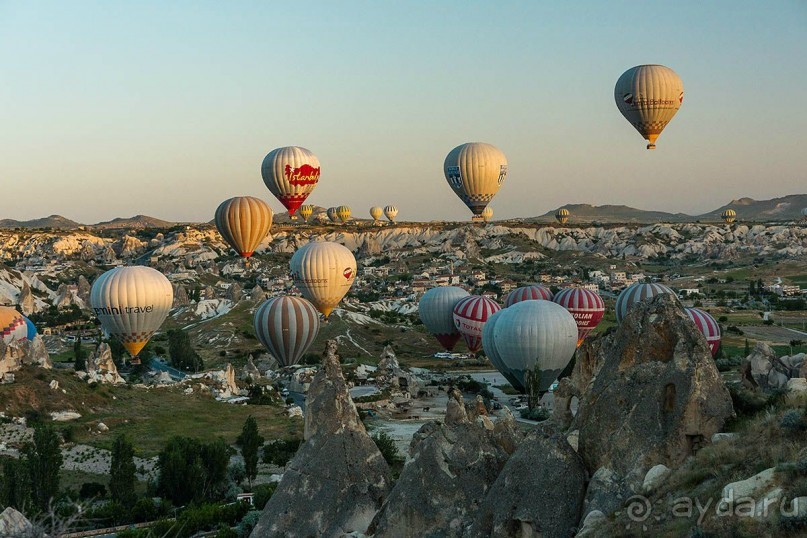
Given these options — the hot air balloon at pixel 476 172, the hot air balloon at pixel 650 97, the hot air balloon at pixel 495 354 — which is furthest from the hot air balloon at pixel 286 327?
the hot air balloon at pixel 650 97

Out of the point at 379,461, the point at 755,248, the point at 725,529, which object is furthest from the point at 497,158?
the point at 755,248

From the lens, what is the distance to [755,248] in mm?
158000

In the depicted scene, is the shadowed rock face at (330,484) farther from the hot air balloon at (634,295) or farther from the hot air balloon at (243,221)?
the hot air balloon at (243,221)

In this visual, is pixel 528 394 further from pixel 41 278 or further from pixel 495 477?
pixel 41 278

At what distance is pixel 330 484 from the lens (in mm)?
18656

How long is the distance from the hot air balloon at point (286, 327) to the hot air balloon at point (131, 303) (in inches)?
246

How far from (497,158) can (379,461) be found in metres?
57.3

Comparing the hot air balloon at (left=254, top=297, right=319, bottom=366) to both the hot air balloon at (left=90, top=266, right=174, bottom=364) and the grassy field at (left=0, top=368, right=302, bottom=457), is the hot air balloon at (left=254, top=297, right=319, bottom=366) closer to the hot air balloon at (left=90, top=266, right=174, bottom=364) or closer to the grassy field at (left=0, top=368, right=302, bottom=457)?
the hot air balloon at (left=90, top=266, right=174, bottom=364)

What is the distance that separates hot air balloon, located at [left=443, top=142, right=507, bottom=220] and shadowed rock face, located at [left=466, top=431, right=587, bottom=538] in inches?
2302

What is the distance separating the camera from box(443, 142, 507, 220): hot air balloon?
7325 cm

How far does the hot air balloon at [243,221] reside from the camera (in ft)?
238

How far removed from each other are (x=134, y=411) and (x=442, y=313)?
3003 centimetres

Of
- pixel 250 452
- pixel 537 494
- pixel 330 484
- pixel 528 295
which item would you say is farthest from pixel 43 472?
pixel 528 295

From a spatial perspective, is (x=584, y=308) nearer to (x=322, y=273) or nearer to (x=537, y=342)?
(x=537, y=342)
